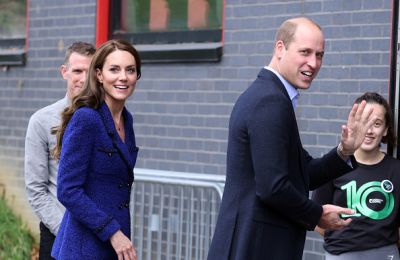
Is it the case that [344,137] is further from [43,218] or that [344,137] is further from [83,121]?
[43,218]

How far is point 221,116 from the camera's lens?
8.10m

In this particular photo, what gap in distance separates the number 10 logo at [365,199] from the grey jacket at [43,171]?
1670 millimetres

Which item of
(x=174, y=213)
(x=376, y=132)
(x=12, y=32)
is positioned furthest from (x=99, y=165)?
(x=12, y=32)

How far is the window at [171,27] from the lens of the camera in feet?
27.3

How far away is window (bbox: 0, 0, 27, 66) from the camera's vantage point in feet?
33.2

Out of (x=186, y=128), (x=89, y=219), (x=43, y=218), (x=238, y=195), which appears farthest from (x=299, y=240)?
(x=186, y=128)

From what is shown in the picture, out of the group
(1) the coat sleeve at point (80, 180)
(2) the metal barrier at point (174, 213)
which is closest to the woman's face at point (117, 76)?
(1) the coat sleeve at point (80, 180)

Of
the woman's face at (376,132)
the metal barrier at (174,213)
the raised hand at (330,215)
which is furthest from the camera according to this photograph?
the metal barrier at (174,213)

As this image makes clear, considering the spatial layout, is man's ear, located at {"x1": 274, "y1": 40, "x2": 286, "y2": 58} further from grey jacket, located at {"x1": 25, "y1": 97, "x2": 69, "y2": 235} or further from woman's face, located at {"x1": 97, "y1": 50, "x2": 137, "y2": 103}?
grey jacket, located at {"x1": 25, "y1": 97, "x2": 69, "y2": 235}

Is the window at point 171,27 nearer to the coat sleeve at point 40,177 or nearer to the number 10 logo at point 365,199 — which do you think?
the number 10 logo at point 365,199

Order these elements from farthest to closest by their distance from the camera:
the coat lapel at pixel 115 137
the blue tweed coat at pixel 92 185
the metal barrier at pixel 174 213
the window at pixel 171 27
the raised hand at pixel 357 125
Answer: the window at pixel 171 27
the metal barrier at pixel 174 213
the coat lapel at pixel 115 137
the blue tweed coat at pixel 92 185
the raised hand at pixel 357 125

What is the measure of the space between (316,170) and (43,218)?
1.79 m

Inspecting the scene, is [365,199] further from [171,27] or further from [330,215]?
[171,27]

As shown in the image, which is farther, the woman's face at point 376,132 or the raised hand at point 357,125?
the woman's face at point 376,132
